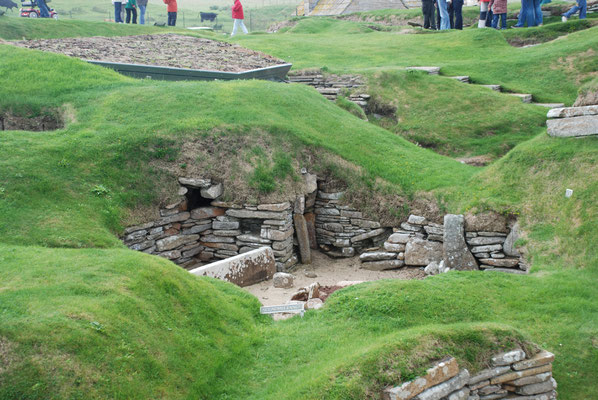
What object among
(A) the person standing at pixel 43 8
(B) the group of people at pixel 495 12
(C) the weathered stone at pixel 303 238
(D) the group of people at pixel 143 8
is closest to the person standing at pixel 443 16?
(B) the group of people at pixel 495 12

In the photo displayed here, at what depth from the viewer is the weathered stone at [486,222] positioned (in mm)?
11938

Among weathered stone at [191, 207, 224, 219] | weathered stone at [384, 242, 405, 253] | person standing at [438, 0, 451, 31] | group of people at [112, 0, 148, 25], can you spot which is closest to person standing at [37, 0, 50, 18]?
group of people at [112, 0, 148, 25]

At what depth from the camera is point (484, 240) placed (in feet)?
39.3

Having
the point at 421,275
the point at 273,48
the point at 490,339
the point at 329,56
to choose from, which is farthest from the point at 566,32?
the point at 490,339

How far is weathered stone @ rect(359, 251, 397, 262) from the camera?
42.4 feet

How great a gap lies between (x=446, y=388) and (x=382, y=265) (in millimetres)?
5686

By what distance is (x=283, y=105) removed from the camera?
15.2 metres

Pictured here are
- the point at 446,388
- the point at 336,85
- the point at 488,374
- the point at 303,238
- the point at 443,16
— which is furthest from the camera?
the point at 443,16

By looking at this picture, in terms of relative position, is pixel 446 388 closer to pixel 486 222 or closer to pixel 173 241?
pixel 486 222

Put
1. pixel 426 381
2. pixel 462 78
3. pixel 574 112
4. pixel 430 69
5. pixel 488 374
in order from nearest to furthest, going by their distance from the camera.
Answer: pixel 426 381 < pixel 488 374 < pixel 574 112 < pixel 462 78 < pixel 430 69

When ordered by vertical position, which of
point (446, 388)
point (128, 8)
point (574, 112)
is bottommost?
point (446, 388)

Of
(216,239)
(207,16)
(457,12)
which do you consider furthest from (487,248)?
(207,16)

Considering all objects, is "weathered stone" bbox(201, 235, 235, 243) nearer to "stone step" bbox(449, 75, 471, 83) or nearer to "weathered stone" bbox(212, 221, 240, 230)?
"weathered stone" bbox(212, 221, 240, 230)

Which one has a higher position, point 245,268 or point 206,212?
point 206,212
